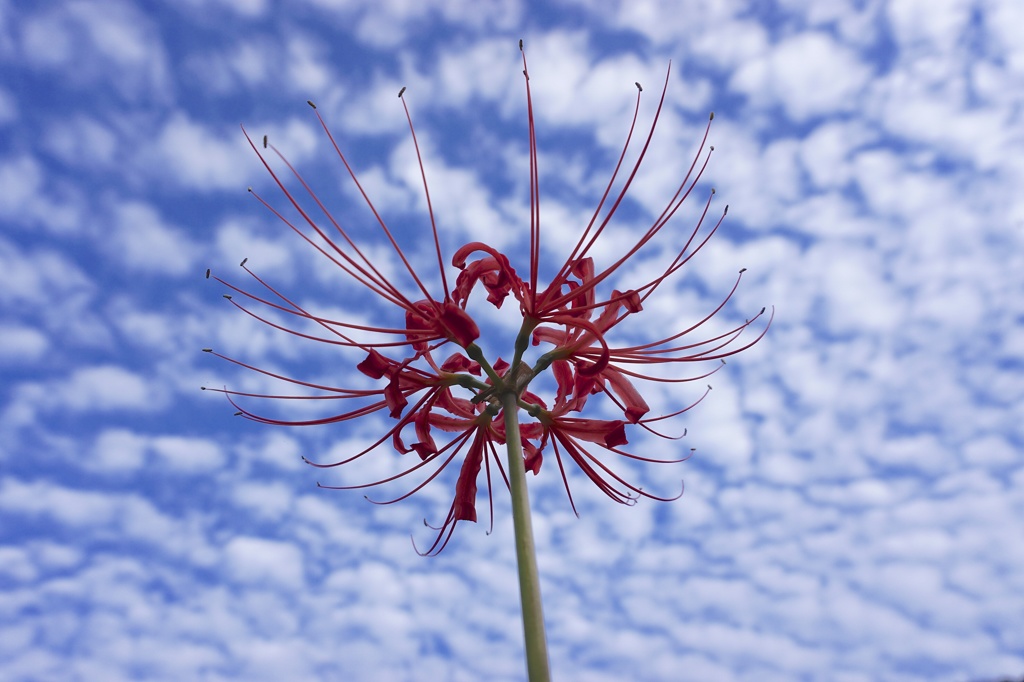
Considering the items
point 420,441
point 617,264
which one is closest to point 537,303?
point 617,264

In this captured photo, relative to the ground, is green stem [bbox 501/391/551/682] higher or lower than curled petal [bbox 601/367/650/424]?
lower

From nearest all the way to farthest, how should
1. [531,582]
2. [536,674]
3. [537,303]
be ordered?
[536,674] < [531,582] < [537,303]

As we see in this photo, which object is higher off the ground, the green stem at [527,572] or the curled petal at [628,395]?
the curled petal at [628,395]

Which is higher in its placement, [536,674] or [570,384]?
[570,384]

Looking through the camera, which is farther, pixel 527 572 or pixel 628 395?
pixel 628 395

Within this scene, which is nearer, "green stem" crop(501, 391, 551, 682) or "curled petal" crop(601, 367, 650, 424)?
"green stem" crop(501, 391, 551, 682)

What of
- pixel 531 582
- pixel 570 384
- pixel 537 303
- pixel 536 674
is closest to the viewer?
pixel 536 674

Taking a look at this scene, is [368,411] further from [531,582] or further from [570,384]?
[531,582]

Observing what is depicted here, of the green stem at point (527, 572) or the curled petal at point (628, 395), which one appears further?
the curled petal at point (628, 395)
